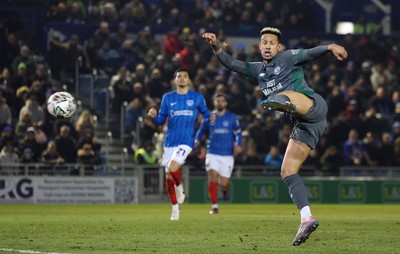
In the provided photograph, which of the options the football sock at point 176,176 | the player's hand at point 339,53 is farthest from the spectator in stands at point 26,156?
the player's hand at point 339,53

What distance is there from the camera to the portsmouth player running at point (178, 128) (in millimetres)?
18469

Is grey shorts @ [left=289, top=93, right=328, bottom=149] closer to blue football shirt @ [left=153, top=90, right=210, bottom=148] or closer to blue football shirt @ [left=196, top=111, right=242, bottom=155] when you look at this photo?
blue football shirt @ [left=153, top=90, right=210, bottom=148]

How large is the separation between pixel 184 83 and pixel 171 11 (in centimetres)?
1617

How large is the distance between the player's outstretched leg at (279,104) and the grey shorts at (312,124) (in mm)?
559

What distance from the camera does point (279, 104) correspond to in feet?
38.1

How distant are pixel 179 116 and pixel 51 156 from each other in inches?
327

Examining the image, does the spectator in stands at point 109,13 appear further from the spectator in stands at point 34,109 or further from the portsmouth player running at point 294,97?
the portsmouth player running at point 294,97

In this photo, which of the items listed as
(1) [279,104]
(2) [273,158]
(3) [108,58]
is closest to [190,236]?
(1) [279,104]

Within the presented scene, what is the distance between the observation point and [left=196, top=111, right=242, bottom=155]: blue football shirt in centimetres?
2288

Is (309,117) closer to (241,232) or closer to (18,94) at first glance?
(241,232)

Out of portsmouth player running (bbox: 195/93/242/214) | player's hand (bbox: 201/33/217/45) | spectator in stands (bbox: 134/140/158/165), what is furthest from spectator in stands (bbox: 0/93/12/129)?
player's hand (bbox: 201/33/217/45)

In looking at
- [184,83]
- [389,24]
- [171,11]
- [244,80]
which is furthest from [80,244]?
[389,24]

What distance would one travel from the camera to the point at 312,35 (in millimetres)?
36281

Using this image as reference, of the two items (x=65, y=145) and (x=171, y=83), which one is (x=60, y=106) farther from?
(x=171, y=83)
